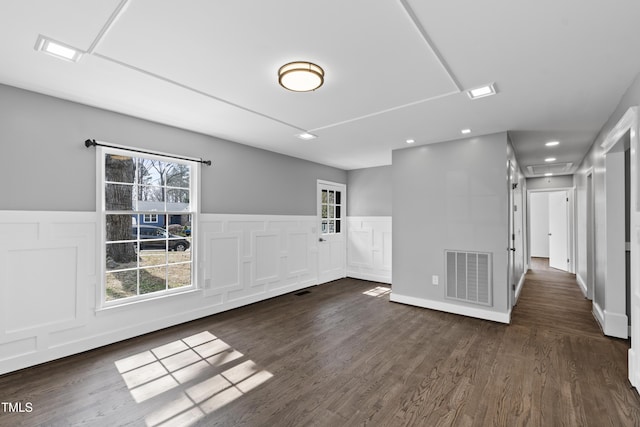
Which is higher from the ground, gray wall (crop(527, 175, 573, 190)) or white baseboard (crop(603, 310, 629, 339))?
gray wall (crop(527, 175, 573, 190))

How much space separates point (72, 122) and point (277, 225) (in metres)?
2.89

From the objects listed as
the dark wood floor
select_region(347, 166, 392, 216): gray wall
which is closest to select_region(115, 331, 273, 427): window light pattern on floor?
the dark wood floor

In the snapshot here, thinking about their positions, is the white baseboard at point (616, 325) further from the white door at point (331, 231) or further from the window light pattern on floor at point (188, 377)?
the white door at point (331, 231)

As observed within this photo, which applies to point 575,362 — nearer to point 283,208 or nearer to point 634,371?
point 634,371

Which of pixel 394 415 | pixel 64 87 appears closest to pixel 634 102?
pixel 394 415

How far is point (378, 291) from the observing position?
5.28 metres

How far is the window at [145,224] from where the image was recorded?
310cm

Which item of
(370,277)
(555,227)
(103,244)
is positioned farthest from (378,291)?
(555,227)

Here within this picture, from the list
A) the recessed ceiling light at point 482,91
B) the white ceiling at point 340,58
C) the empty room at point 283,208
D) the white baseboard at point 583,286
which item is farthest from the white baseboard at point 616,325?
the recessed ceiling light at point 482,91

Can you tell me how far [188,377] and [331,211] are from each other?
14.2 feet

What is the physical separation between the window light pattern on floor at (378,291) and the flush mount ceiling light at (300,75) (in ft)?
12.4

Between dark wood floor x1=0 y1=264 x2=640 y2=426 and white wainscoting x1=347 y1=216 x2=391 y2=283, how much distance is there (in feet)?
7.18

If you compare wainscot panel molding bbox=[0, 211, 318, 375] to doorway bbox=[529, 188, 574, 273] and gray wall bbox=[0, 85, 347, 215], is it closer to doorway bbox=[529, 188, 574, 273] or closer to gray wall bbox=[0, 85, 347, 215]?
gray wall bbox=[0, 85, 347, 215]

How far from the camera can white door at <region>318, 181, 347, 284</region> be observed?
5.89 metres
